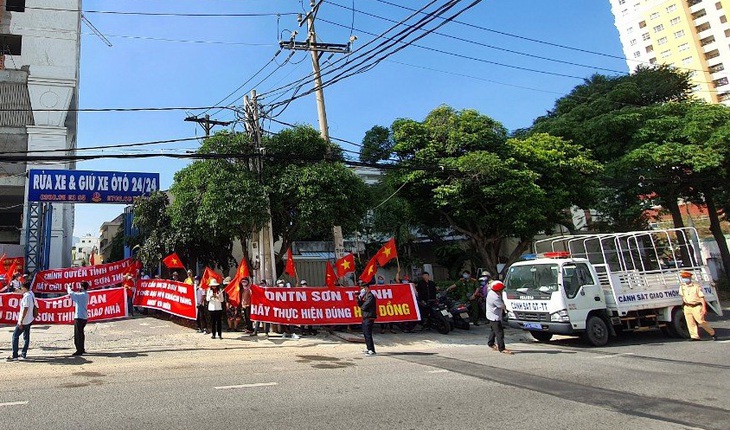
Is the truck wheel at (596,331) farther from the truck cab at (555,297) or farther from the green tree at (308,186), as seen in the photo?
the green tree at (308,186)

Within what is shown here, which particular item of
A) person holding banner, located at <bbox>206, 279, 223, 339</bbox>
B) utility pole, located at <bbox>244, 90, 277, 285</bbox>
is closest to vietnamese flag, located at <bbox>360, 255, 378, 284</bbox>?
utility pole, located at <bbox>244, 90, 277, 285</bbox>

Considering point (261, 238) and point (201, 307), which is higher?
point (261, 238)

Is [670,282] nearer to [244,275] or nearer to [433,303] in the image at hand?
[433,303]

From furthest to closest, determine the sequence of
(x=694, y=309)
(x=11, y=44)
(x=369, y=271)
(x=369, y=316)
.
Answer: (x=11, y=44)
(x=369, y=271)
(x=694, y=309)
(x=369, y=316)

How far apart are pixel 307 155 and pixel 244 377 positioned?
782cm

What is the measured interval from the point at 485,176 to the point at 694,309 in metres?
8.31

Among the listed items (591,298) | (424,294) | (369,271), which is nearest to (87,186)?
(369,271)

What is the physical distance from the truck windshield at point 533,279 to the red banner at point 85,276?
14.0 m

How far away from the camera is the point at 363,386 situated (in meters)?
7.16

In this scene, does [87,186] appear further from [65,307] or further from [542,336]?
[542,336]

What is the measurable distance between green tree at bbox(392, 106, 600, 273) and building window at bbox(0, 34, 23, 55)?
2461 centimetres

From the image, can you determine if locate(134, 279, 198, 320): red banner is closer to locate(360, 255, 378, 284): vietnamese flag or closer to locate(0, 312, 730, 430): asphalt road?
locate(0, 312, 730, 430): asphalt road

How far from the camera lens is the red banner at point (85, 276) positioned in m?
18.1

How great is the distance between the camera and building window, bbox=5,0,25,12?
28414mm
